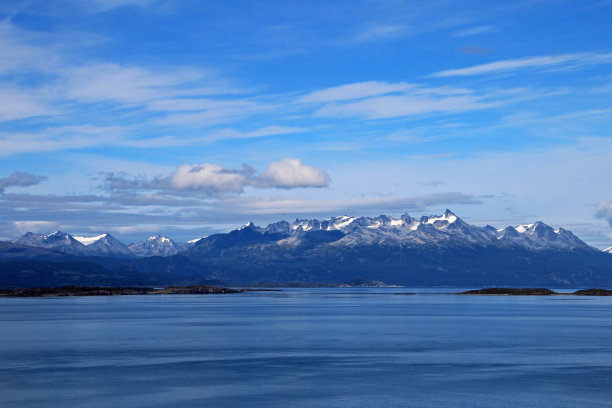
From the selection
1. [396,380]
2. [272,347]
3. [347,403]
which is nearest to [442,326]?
[272,347]

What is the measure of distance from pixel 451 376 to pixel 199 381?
70.2ft

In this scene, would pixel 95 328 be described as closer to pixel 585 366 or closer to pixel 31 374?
pixel 31 374

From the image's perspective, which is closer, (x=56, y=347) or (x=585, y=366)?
(x=585, y=366)

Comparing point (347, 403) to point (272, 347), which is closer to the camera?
point (347, 403)

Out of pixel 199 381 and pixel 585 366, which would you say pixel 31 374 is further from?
pixel 585 366

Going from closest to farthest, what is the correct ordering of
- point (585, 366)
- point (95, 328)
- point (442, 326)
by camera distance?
point (585, 366)
point (95, 328)
point (442, 326)

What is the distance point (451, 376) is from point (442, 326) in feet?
199

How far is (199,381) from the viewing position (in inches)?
2293

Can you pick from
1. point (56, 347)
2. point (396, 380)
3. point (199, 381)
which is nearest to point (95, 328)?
point (56, 347)

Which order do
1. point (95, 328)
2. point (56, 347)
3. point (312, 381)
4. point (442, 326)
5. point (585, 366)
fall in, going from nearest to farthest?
1. point (312, 381)
2. point (585, 366)
3. point (56, 347)
4. point (95, 328)
5. point (442, 326)

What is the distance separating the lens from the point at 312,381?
5809 centimetres

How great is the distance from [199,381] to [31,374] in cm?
1539

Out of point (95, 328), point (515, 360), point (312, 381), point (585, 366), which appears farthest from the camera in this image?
point (95, 328)

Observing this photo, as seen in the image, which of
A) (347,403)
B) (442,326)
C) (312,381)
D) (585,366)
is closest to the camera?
(347,403)
